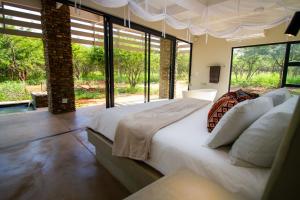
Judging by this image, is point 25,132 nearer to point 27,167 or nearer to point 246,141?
point 27,167

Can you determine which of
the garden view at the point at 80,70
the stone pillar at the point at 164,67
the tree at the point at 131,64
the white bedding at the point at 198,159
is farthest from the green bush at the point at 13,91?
the white bedding at the point at 198,159

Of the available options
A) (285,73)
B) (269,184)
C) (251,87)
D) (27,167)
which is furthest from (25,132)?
(285,73)

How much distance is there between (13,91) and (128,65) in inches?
178

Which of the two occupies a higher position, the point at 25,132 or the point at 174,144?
the point at 174,144

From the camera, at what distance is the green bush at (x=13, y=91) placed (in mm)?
5728

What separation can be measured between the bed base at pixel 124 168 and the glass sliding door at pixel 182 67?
4.52 metres

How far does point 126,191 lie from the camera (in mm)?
1594

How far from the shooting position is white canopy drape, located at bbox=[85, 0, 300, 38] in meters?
2.96

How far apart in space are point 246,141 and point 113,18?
3.91m

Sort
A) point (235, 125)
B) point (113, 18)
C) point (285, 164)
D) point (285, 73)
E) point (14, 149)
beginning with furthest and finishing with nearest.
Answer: point (285, 73), point (113, 18), point (14, 149), point (235, 125), point (285, 164)

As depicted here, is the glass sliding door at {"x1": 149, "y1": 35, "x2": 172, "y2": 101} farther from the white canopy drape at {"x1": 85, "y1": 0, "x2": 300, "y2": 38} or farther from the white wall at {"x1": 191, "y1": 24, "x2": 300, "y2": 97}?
the white canopy drape at {"x1": 85, "y1": 0, "x2": 300, "y2": 38}

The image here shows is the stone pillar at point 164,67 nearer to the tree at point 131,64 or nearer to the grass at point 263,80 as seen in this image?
the tree at point 131,64

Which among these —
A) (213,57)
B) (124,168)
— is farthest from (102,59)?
(124,168)

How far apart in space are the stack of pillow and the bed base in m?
0.54
